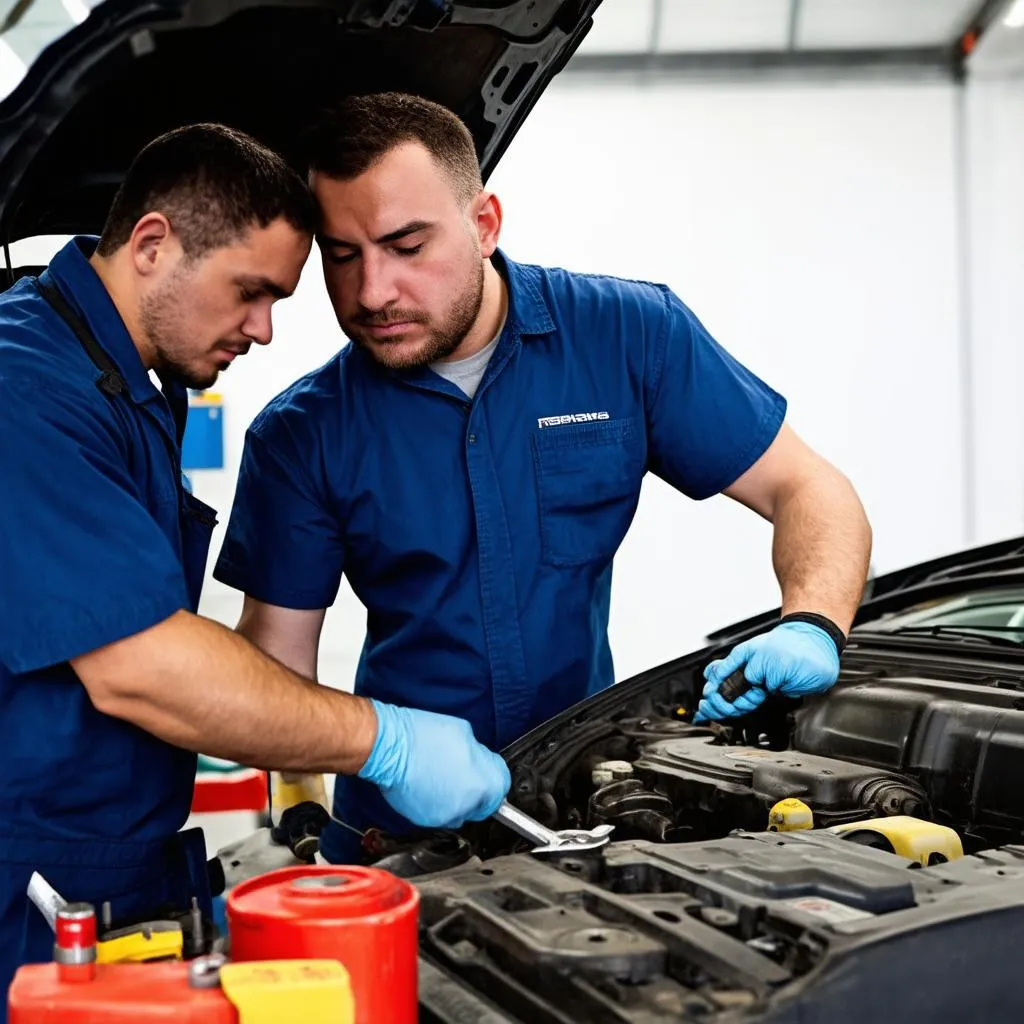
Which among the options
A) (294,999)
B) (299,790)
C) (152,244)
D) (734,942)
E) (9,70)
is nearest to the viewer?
(294,999)

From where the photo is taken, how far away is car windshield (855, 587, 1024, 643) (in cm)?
223

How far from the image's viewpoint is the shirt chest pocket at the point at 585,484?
6.41 feet

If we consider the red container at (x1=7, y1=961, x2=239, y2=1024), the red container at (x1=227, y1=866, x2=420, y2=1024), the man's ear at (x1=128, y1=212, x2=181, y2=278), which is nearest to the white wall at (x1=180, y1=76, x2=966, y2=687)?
the man's ear at (x1=128, y1=212, x2=181, y2=278)

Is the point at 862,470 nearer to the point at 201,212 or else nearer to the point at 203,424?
the point at 203,424

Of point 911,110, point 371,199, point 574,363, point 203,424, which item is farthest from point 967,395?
point 371,199

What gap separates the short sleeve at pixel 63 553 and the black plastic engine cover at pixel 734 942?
0.43m

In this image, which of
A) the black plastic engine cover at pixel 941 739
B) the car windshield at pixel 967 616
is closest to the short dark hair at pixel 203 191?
the black plastic engine cover at pixel 941 739

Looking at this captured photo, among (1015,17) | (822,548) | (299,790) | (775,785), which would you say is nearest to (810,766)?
(775,785)

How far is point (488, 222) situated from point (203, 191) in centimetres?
58

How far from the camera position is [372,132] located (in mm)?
1736

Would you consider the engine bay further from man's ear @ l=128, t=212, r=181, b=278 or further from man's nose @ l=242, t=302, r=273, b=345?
man's ear @ l=128, t=212, r=181, b=278

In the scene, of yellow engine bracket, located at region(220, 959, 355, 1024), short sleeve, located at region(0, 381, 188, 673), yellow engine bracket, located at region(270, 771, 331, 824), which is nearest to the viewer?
yellow engine bracket, located at region(220, 959, 355, 1024)

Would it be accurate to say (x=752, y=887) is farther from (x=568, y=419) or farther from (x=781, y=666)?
(x=568, y=419)

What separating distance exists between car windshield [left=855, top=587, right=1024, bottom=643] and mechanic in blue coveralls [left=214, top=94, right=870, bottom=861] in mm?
392
